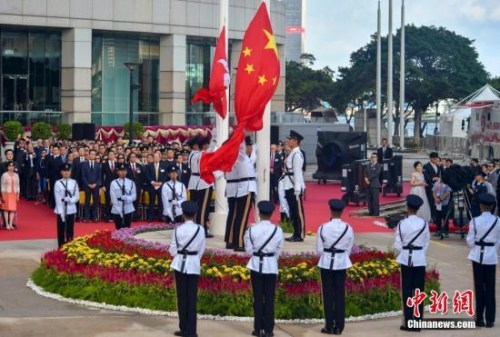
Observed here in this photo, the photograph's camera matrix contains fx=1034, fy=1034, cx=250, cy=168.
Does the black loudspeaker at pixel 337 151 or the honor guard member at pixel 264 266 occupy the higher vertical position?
the black loudspeaker at pixel 337 151

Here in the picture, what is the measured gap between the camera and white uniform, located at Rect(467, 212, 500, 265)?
14086 mm

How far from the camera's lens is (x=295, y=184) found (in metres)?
18.3

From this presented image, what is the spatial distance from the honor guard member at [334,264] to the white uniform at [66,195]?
7.44 metres

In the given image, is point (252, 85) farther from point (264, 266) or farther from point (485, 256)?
point (485, 256)

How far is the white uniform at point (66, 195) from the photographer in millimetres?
19562

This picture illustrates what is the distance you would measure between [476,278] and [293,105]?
83.1 metres

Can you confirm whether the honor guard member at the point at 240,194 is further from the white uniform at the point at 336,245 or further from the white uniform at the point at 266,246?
the white uniform at the point at 266,246

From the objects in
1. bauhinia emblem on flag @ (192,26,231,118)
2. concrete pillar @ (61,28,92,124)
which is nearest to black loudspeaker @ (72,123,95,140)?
concrete pillar @ (61,28,92,124)

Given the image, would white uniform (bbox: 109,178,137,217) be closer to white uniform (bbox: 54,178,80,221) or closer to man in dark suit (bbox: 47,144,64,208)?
white uniform (bbox: 54,178,80,221)

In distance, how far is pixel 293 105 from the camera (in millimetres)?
97000

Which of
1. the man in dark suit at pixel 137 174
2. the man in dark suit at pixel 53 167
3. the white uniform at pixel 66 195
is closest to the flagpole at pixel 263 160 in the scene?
the white uniform at pixel 66 195

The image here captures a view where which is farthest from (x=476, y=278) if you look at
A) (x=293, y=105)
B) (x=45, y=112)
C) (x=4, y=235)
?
(x=293, y=105)

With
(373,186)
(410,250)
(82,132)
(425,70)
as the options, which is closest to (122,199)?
(410,250)

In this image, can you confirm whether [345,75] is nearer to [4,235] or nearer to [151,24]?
[151,24]
